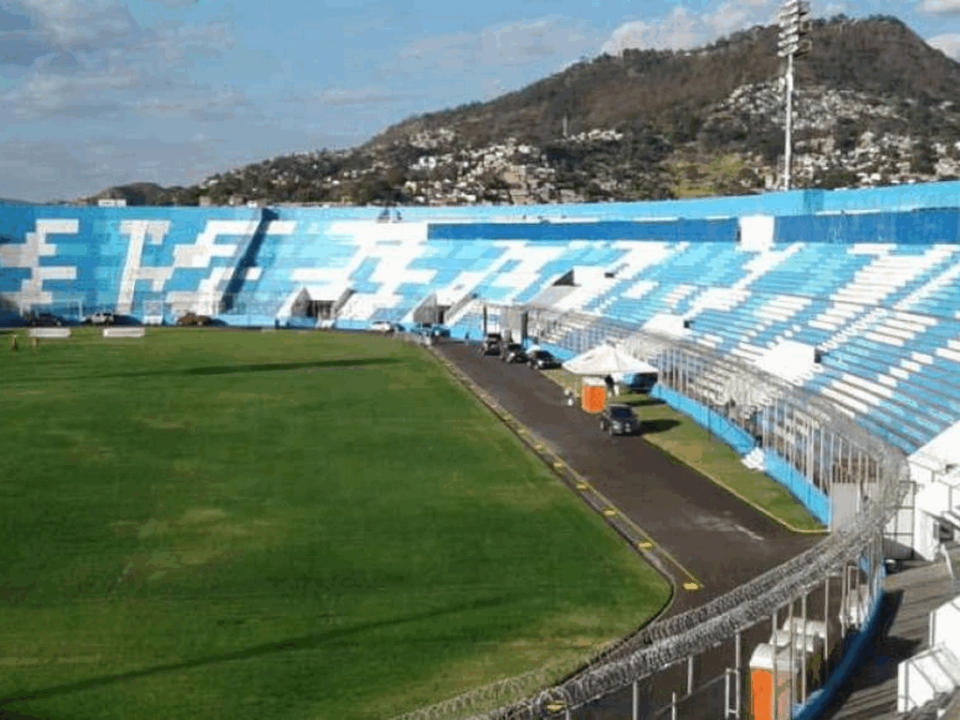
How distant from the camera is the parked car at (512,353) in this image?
5550 cm

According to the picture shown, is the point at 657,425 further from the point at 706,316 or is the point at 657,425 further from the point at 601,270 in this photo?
the point at 601,270

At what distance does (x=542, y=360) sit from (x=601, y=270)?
13.7 metres

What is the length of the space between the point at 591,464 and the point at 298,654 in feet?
51.1

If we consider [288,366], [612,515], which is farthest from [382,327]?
[612,515]

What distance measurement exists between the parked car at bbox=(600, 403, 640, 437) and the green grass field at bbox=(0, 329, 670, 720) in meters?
3.31

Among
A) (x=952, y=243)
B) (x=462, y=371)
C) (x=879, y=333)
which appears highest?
(x=952, y=243)

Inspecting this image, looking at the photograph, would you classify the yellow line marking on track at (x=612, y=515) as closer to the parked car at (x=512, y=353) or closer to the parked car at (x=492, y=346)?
the parked car at (x=512, y=353)

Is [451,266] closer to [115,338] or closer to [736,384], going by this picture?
[115,338]

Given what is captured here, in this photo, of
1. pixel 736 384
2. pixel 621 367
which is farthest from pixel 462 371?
pixel 736 384

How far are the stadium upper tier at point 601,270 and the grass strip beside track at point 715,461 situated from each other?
9.03 feet

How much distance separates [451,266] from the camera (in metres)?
78.9

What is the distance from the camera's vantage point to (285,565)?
813 inches

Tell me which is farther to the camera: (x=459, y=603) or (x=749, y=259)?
(x=749, y=259)

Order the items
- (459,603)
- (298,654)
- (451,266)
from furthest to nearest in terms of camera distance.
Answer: (451,266) < (459,603) < (298,654)
